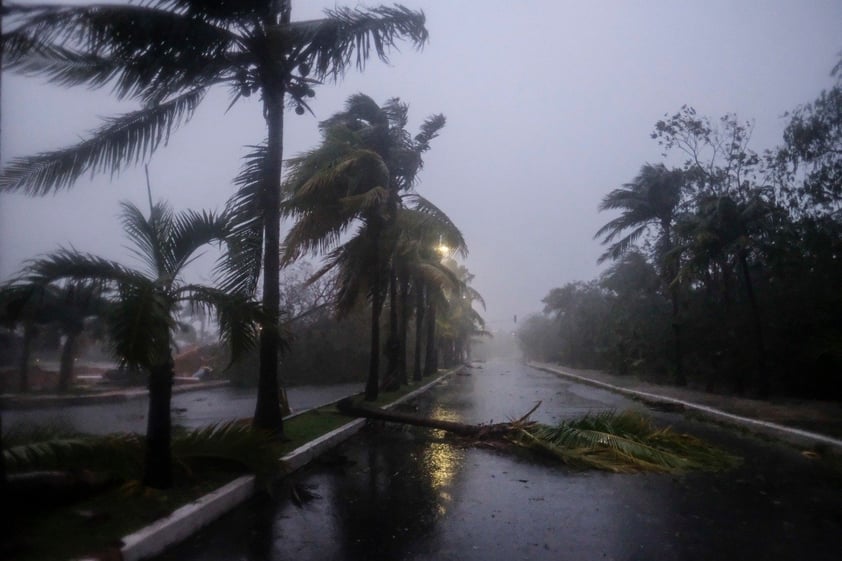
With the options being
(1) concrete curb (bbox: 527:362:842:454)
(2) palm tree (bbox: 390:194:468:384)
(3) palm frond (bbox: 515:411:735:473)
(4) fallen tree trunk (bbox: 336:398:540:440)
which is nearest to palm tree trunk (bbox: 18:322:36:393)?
(4) fallen tree trunk (bbox: 336:398:540:440)

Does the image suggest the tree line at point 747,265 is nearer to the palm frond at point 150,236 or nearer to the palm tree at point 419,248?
the palm tree at point 419,248

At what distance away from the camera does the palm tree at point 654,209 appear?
25.2m

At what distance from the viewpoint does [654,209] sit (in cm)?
2612

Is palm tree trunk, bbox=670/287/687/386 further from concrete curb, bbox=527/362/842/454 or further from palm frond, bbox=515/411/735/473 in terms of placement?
palm frond, bbox=515/411/735/473

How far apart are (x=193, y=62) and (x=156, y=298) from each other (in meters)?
4.63

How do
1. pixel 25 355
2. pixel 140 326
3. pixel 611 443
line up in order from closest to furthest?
pixel 140 326
pixel 25 355
pixel 611 443

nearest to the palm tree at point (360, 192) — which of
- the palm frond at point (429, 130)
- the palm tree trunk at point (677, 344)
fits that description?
the palm frond at point (429, 130)

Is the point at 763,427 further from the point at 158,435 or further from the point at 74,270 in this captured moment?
the point at 74,270

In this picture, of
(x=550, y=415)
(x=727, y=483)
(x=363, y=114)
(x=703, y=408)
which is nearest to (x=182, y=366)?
(x=363, y=114)

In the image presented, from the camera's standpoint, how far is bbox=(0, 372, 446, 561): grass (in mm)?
5000

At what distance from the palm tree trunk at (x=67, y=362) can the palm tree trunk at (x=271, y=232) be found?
9.09 feet

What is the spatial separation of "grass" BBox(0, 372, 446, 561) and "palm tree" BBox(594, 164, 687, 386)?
67.8ft

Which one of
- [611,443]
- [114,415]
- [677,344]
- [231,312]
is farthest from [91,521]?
[677,344]

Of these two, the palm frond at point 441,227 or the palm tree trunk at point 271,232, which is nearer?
the palm tree trunk at point 271,232
